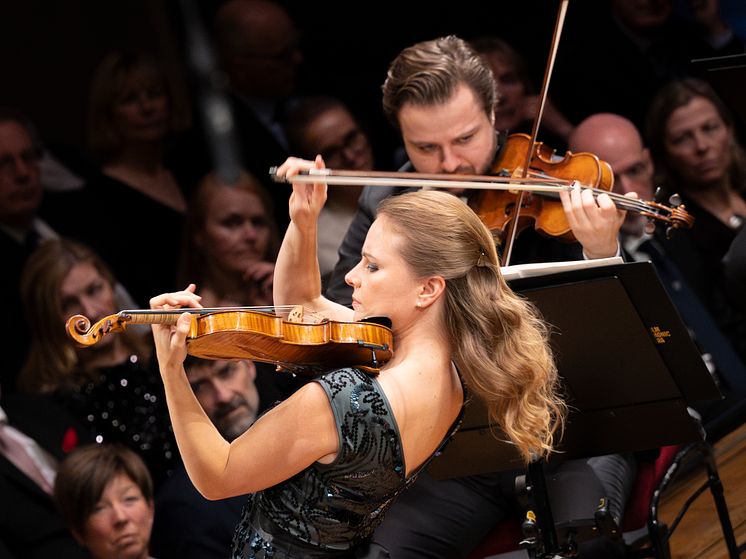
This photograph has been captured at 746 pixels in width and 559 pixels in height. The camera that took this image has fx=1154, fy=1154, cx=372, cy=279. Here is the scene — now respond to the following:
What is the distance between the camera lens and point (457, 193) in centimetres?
282

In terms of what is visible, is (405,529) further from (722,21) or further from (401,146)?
(722,21)

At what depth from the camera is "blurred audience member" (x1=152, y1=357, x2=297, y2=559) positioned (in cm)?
304

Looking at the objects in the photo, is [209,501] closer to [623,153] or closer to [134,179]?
[134,179]

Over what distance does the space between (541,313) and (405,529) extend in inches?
23.6

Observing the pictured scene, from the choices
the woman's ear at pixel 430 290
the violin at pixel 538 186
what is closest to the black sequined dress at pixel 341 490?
the woman's ear at pixel 430 290

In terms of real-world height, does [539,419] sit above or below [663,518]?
above

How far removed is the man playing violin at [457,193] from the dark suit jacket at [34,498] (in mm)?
980

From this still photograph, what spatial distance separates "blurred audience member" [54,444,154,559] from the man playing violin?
0.77 m

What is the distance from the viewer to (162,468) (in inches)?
133

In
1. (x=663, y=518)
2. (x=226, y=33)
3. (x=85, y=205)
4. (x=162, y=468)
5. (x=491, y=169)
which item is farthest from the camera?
(x=226, y=33)

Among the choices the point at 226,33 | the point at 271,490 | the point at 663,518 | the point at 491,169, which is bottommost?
the point at 663,518

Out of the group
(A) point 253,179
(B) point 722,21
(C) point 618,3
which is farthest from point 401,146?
(B) point 722,21

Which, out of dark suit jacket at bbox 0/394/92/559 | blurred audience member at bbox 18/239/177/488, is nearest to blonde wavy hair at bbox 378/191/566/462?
dark suit jacket at bbox 0/394/92/559

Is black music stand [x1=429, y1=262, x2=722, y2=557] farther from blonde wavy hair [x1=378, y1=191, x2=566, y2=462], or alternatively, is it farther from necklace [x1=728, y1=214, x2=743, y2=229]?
necklace [x1=728, y1=214, x2=743, y2=229]
